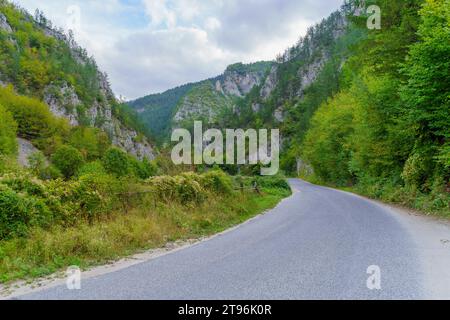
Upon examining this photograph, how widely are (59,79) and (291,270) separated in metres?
143

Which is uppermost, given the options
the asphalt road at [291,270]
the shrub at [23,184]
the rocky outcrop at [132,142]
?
the rocky outcrop at [132,142]

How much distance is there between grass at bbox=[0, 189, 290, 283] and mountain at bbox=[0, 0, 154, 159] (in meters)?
117

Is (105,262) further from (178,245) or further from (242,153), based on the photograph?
(242,153)

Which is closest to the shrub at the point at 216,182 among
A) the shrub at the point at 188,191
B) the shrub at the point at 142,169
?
the shrub at the point at 188,191

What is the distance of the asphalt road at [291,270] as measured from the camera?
531 centimetres

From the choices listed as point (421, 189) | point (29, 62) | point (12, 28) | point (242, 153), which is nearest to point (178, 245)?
point (421, 189)

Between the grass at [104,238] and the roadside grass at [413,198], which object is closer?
the grass at [104,238]

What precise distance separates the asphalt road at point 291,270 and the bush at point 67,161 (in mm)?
59439

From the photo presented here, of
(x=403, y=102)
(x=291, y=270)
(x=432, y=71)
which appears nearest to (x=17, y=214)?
(x=291, y=270)

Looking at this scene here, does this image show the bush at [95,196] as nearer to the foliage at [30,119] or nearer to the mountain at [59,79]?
the foliage at [30,119]

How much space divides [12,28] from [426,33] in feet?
541

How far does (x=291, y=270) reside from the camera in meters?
6.52

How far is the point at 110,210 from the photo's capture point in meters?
10.8

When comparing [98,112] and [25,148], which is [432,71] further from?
[98,112]
